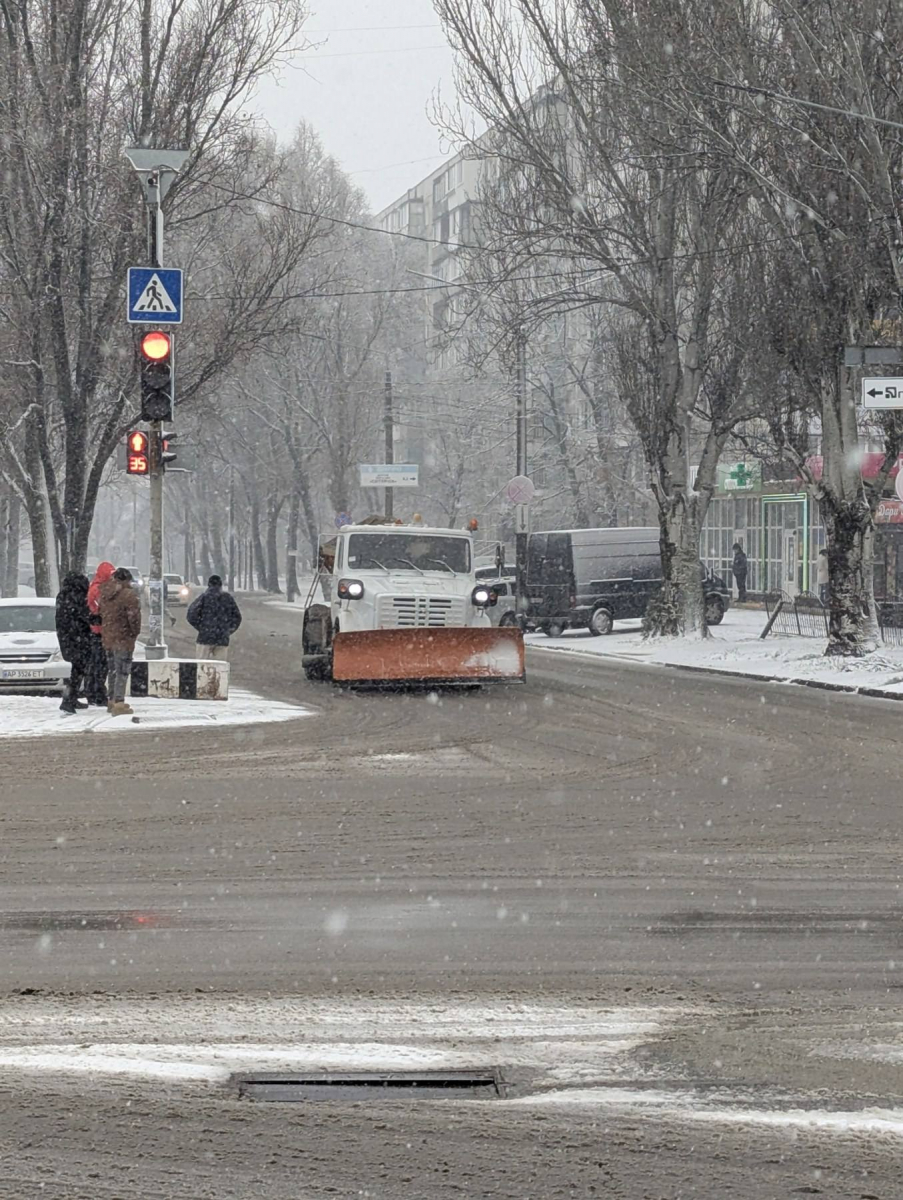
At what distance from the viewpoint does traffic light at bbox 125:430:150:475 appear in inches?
761

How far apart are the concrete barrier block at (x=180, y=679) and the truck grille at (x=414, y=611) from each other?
3573 mm

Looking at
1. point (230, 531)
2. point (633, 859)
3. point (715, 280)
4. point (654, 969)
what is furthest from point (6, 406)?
point (230, 531)

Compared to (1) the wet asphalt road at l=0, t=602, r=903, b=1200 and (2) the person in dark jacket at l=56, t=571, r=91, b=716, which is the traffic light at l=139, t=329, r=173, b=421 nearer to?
(2) the person in dark jacket at l=56, t=571, r=91, b=716

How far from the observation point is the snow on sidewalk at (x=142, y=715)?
58.7 feet

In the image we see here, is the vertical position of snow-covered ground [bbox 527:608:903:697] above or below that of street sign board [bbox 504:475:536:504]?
below

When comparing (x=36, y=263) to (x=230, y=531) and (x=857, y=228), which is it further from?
(x=230, y=531)

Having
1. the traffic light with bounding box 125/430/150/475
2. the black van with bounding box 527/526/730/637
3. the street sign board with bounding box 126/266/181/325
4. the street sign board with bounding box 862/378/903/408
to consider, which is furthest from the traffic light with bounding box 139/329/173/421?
the black van with bounding box 527/526/730/637

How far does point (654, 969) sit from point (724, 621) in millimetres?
40165

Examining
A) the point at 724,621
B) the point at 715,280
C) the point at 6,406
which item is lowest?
the point at 724,621

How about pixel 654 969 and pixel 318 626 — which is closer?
pixel 654 969

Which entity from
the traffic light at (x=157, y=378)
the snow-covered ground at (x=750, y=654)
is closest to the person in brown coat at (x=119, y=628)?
the traffic light at (x=157, y=378)

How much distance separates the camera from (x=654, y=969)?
685 centimetres

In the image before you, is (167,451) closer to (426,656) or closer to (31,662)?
(31,662)

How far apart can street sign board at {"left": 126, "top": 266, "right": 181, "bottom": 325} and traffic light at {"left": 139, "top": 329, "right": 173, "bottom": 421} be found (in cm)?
86
